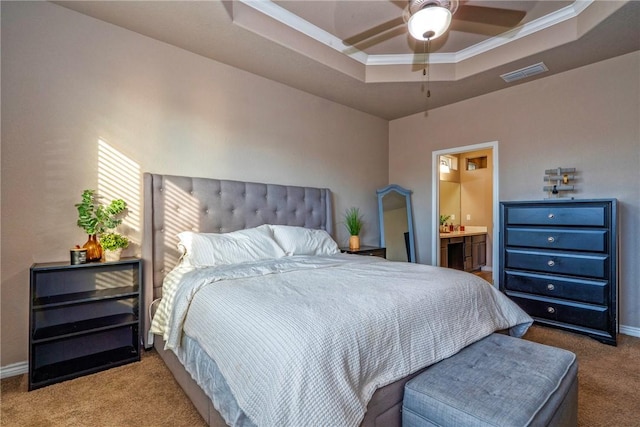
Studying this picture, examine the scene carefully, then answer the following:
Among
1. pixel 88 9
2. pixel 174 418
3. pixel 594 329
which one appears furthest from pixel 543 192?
pixel 88 9

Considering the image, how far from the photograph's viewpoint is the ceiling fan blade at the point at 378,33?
279 cm

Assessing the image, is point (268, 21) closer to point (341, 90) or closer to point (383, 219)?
point (341, 90)

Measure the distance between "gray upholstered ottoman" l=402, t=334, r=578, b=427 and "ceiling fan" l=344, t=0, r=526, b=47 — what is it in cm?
199

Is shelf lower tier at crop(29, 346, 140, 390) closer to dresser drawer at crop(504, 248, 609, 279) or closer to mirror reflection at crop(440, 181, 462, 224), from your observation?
dresser drawer at crop(504, 248, 609, 279)

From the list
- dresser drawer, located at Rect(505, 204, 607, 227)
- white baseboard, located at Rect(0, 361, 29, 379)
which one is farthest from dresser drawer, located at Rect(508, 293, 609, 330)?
white baseboard, located at Rect(0, 361, 29, 379)

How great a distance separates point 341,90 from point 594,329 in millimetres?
3523

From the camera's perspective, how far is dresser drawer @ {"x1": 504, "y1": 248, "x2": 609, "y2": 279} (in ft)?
8.96

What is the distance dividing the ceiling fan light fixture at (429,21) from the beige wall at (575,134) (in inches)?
80.8

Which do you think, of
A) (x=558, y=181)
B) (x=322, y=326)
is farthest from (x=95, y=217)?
(x=558, y=181)

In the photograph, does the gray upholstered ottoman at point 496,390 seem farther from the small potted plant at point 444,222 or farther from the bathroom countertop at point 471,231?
the small potted plant at point 444,222

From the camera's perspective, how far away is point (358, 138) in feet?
14.9

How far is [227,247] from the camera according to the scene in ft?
8.48

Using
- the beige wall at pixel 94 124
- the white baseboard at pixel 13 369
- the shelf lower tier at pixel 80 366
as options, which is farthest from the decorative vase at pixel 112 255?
the white baseboard at pixel 13 369

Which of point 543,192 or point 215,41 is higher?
Answer: point 215,41
